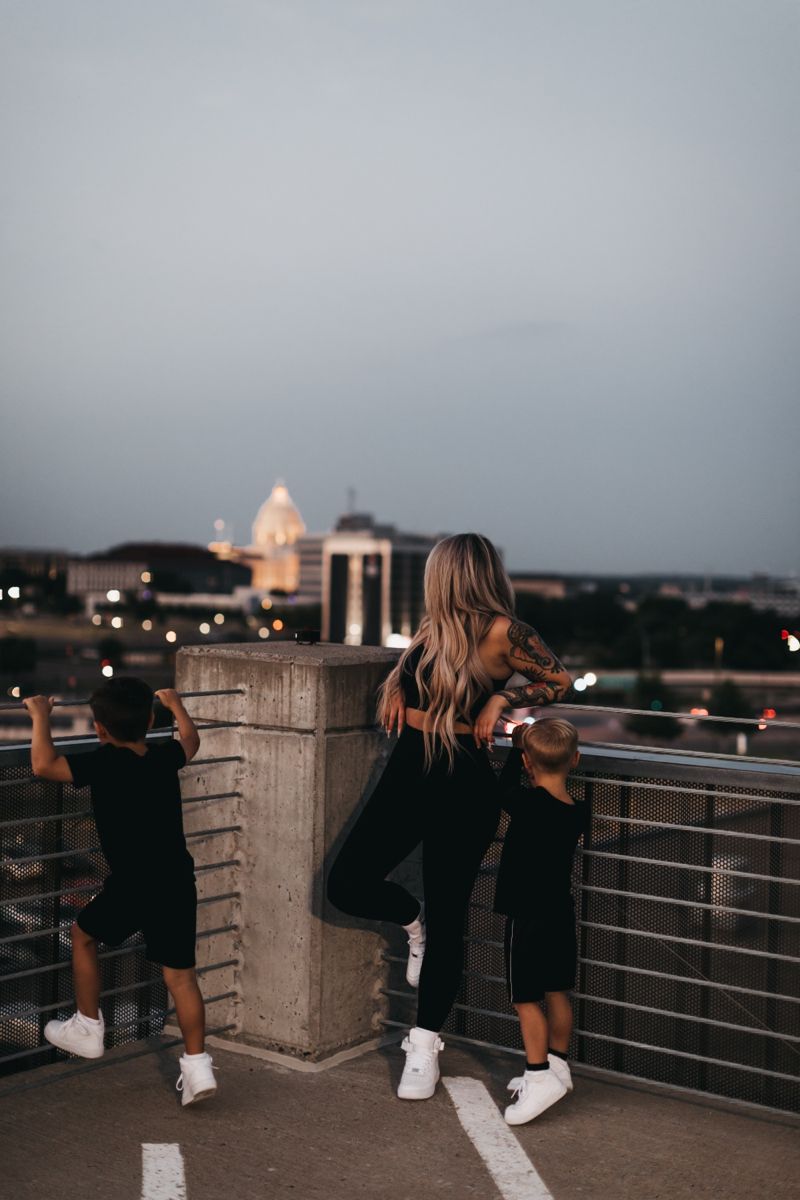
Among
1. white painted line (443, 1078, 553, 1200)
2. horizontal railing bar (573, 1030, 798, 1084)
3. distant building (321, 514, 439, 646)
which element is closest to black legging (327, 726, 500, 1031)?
white painted line (443, 1078, 553, 1200)

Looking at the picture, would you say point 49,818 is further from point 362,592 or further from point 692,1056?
point 362,592

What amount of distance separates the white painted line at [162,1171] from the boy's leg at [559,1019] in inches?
54.3

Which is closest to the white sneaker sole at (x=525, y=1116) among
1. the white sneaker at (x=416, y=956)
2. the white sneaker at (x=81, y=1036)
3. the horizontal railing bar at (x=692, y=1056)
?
the horizontal railing bar at (x=692, y=1056)

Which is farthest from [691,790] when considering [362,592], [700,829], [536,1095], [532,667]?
[362,592]

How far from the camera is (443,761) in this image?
4840 millimetres

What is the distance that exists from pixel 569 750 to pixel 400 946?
1567 mm

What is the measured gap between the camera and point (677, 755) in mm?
5234

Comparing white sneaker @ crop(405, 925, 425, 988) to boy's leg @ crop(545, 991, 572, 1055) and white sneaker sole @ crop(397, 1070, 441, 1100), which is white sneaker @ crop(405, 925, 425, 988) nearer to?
white sneaker sole @ crop(397, 1070, 441, 1100)

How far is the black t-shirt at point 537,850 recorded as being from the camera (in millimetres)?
4746

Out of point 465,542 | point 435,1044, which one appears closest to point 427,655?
point 465,542

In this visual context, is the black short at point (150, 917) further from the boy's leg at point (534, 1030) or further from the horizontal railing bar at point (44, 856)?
the boy's leg at point (534, 1030)

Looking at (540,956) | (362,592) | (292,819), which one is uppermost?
(362,592)

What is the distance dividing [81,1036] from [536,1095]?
1625 millimetres

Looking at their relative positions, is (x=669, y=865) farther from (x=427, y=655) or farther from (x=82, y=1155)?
(x=82, y=1155)
